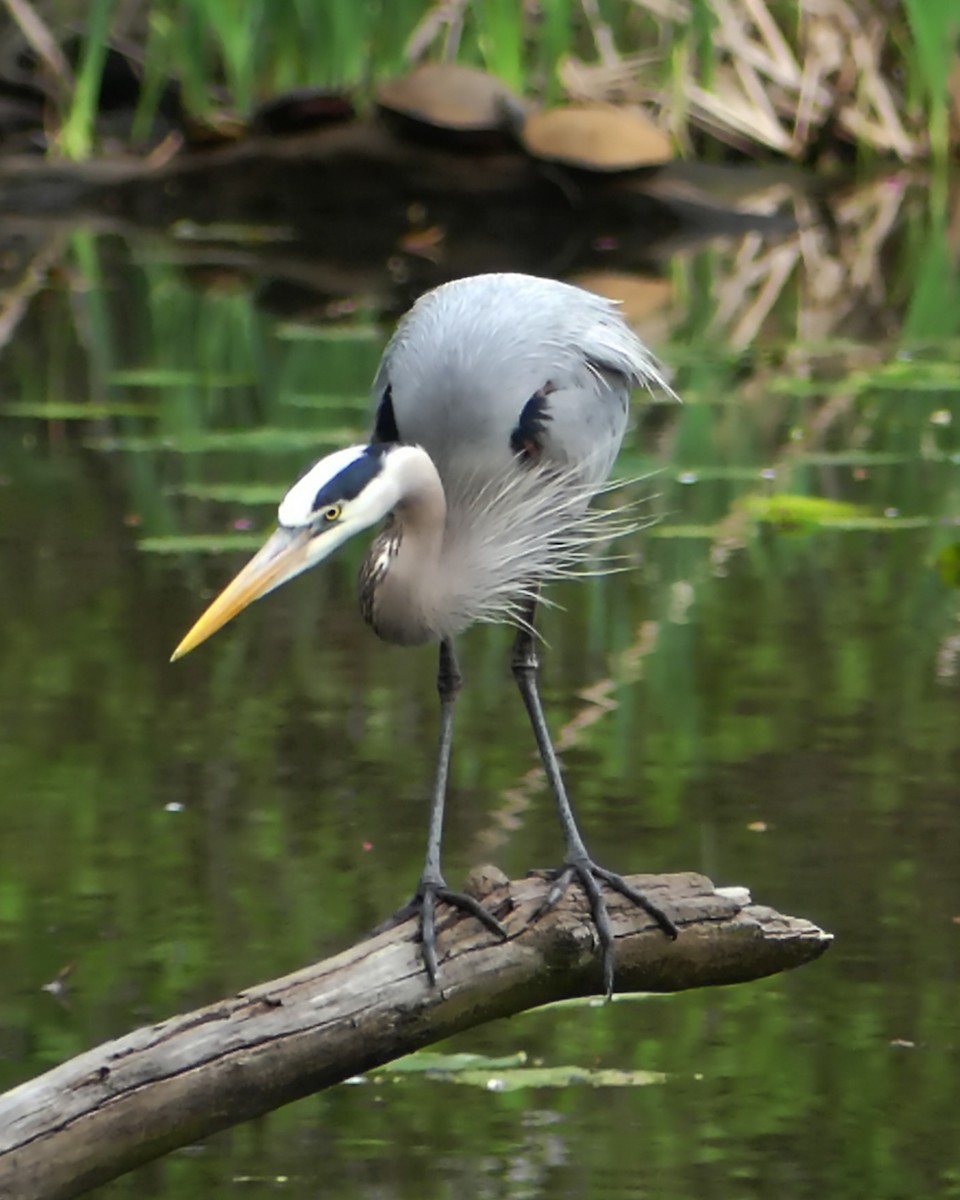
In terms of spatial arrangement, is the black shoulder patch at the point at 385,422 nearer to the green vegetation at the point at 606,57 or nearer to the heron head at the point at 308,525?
the heron head at the point at 308,525

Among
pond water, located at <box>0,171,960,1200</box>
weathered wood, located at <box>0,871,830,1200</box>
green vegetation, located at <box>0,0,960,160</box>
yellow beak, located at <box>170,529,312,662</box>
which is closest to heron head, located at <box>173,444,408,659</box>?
yellow beak, located at <box>170,529,312,662</box>

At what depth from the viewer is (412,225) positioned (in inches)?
542

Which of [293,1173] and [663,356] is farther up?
[663,356]

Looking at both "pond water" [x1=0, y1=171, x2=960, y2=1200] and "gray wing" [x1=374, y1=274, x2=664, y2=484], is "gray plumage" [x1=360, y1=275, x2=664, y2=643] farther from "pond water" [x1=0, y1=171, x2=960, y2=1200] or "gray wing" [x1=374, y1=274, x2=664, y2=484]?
"pond water" [x1=0, y1=171, x2=960, y2=1200]

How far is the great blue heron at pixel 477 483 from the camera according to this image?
9.96 ft

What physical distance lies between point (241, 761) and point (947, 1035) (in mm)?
1718

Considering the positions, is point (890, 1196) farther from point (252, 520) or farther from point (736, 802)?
point (252, 520)

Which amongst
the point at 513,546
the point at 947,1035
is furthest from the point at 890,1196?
the point at 513,546

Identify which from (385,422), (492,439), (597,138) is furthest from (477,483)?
(597,138)

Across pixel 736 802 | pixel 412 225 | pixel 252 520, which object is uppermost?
pixel 412 225

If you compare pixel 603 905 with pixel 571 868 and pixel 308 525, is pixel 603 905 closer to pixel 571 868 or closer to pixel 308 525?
pixel 571 868

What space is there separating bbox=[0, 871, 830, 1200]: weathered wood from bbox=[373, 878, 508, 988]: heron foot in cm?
1

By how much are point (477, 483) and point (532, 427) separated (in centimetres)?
17

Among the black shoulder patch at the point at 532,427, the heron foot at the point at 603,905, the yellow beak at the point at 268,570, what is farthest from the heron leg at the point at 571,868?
the yellow beak at the point at 268,570
